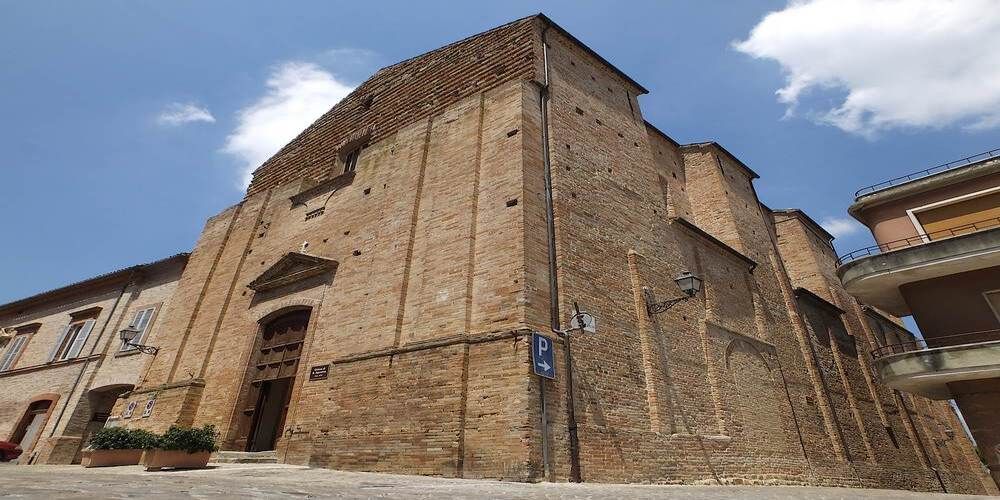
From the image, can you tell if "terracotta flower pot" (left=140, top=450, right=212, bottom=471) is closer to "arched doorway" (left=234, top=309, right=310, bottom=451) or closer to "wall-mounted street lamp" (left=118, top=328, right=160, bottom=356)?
"arched doorway" (left=234, top=309, right=310, bottom=451)

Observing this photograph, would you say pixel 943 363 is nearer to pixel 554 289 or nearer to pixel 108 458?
pixel 554 289

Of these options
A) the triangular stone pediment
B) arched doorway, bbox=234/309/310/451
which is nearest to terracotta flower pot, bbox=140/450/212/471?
arched doorway, bbox=234/309/310/451

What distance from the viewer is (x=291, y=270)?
39.1 ft

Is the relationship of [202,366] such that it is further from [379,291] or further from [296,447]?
[379,291]

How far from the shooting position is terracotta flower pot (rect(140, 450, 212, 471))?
757 cm

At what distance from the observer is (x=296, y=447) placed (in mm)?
8633

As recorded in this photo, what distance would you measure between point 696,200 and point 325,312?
11728 mm

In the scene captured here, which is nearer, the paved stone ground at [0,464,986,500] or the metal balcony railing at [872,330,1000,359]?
the paved stone ground at [0,464,986,500]

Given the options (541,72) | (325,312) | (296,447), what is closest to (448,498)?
(296,447)

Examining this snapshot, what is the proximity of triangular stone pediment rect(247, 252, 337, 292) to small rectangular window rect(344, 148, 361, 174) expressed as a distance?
3694 millimetres

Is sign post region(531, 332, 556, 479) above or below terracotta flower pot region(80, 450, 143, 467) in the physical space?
above

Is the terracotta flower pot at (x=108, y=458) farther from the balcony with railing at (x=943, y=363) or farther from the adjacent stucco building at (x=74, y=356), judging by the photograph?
the balcony with railing at (x=943, y=363)

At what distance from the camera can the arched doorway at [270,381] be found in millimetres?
10375

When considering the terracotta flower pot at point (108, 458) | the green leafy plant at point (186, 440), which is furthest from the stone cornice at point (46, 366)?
the green leafy plant at point (186, 440)
